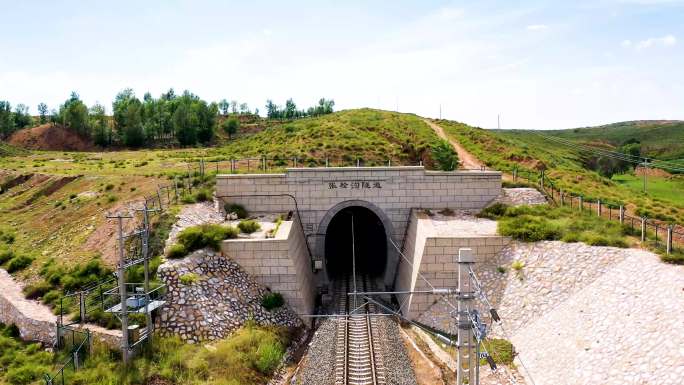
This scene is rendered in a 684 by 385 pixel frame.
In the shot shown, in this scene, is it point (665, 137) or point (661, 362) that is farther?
point (665, 137)

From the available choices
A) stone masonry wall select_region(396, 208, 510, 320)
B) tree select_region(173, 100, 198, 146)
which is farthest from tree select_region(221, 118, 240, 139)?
stone masonry wall select_region(396, 208, 510, 320)

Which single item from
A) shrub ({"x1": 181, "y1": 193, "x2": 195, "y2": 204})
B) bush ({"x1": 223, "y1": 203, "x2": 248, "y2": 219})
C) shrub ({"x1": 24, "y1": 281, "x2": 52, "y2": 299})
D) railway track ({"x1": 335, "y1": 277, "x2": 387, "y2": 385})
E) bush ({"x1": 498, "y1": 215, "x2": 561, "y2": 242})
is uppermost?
shrub ({"x1": 181, "y1": 193, "x2": 195, "y2": 204})

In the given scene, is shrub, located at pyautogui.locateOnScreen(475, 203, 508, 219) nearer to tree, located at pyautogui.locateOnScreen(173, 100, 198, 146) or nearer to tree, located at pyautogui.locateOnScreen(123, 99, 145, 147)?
tree, located at pyautogui.locateOnScreen(173, 100, 198, 146)

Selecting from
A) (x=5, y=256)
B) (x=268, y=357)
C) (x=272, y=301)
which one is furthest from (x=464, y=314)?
(x=5, y=256)

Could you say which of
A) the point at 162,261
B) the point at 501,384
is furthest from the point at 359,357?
the point at 162,261

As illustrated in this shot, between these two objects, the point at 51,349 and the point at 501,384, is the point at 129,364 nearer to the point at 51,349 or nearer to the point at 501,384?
the point at 51,349

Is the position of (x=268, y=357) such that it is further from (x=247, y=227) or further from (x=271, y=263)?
(x=247, y=227)
